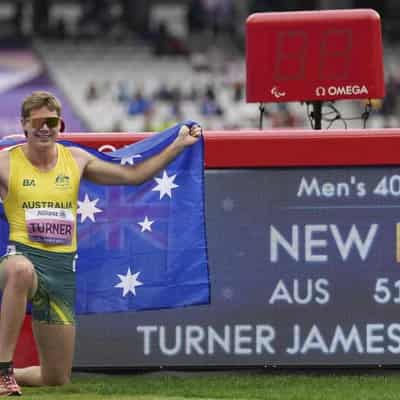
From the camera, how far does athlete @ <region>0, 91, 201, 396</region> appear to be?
6660mm

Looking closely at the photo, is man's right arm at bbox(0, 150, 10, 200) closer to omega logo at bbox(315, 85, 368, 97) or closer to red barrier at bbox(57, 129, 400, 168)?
red barrier at bbox(57, 129, 400, 168)

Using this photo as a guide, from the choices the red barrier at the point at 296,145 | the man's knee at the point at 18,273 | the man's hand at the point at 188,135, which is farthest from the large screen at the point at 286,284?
the man's knee at the point at 18,273

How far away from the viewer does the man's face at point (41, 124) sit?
6730 millimetres

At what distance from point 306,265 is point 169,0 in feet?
106

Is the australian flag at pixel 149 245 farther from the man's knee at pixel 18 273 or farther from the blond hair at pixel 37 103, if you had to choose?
the man's knee at pixel 18 273

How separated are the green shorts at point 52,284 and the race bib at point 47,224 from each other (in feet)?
0.20

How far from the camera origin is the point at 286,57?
8312 mm

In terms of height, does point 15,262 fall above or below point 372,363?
above

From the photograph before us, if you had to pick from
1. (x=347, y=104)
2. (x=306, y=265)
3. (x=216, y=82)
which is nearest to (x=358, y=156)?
(x=306, y=265)

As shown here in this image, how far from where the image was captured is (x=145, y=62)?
3425 centimetres

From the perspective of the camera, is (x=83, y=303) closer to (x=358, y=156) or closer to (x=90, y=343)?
(x=90, y=343)

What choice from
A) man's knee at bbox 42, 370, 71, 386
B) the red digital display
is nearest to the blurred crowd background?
the red digital display

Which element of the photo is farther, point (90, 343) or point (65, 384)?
point (90, 343)

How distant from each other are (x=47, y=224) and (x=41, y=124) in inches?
18.2
